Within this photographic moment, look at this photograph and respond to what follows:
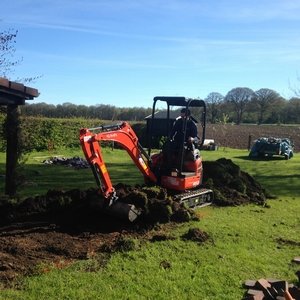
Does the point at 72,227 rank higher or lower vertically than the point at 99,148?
lower

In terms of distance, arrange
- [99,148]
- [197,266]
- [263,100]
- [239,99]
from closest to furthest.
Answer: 1. [197,266]
2. [99,148]
3. [263,100]
4. [239,99]

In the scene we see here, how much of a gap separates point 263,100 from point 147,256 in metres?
74.0

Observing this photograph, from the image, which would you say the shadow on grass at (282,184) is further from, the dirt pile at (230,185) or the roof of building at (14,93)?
the roof of building at (14,93)

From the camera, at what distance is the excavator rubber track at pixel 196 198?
10.5 m

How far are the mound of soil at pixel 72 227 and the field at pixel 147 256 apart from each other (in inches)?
0.8

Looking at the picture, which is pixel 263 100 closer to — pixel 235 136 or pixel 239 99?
pixel 239 99

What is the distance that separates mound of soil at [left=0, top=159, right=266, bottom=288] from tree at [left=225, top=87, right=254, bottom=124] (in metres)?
68.3

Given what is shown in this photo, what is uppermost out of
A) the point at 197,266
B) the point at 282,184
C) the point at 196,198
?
the point at 196,198

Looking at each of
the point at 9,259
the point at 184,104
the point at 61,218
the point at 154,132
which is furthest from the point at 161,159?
the point at 9,259

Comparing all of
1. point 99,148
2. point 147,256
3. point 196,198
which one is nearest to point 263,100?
point 196,198

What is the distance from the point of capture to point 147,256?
23.4 ft

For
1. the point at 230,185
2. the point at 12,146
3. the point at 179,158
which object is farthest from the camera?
the point at 230,185

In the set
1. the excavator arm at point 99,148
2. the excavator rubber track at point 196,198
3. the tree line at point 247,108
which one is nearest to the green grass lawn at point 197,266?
the excavator rubber track at point 196,198

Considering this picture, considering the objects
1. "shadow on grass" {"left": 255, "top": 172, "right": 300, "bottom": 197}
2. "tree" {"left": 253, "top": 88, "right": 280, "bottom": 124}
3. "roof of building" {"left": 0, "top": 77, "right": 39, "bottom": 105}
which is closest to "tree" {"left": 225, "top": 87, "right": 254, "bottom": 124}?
"tree" {"left": 253, "top": 88, "right": 280, "bottom": 124}
